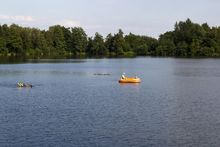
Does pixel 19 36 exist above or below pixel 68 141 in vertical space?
above

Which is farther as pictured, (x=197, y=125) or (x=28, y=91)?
(x=28, y=91)

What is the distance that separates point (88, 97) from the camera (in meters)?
56.3

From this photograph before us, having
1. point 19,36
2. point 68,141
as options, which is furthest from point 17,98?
point 19,36

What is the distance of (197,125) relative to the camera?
38531 millimetres

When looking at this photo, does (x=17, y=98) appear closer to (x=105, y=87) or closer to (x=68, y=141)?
(x=105, y=87)

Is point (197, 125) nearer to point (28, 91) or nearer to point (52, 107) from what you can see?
point (52, 107)

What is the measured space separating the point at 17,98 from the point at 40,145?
78.1ft

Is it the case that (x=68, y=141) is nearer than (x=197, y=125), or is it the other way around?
(x=68, y=141)

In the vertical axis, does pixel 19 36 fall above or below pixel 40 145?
above

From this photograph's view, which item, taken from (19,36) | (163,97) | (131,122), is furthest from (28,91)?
(19,36)

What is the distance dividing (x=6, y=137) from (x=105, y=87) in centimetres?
3596

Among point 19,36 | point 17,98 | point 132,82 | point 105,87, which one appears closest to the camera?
point 17,98

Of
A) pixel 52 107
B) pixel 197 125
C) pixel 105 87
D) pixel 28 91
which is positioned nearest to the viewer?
pixel 197 125

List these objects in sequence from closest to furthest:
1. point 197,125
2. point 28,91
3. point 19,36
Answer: point 197,125 → point 28,91 → point 19,36
